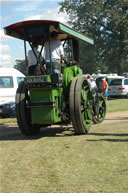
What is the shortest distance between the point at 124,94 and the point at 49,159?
18615mm

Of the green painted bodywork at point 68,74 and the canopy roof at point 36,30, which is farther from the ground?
the canopy roof at point 36,30

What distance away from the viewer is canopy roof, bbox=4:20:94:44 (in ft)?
22.5

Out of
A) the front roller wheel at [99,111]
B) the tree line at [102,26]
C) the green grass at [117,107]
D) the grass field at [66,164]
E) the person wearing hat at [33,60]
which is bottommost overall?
the green grass at [117,107]

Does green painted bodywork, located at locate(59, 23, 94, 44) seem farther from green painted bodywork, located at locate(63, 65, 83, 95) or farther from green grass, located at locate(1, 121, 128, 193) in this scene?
green grass, located at locate(1, 121, 128, 193)

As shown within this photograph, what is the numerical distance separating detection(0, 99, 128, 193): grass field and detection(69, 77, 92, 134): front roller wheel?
0.26 metres

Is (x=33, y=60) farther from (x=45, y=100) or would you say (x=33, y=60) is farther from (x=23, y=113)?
(x=23, y=113)

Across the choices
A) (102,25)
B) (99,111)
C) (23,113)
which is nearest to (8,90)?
(99,111)

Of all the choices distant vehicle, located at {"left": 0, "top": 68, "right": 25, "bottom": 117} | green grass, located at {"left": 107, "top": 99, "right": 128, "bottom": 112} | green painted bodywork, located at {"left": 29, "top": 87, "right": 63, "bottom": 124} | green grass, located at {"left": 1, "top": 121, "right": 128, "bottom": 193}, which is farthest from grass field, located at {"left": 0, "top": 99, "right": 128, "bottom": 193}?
green grass, located at {"left": 107, "top": 99, "right": 128, "bottom": 112}

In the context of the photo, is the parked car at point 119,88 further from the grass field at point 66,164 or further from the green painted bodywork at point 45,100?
the green painted bodywork at point 45,100

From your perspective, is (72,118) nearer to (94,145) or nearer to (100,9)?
(94,145)

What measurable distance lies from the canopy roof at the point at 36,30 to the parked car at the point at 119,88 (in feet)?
52.3

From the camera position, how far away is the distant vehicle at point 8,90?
40.9 ft

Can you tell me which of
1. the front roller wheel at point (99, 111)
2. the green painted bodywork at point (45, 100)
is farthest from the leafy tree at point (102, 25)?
the green painted bodywork at point (45, 100)

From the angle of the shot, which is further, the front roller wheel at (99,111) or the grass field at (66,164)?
the front roller wheel at (99,111)
